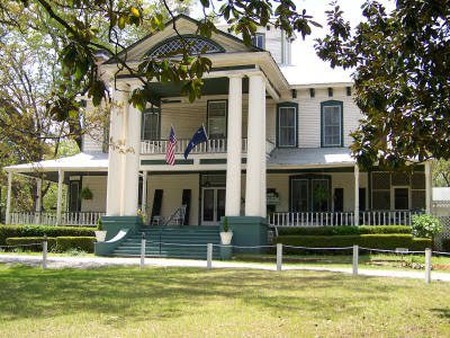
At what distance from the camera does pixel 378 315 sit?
10023 mm

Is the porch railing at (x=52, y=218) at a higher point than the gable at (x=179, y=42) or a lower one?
lower

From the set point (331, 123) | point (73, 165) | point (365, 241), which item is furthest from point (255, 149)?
point (73, 165)

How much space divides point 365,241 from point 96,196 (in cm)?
1482

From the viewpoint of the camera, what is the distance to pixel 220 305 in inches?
427

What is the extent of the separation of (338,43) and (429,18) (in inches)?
103

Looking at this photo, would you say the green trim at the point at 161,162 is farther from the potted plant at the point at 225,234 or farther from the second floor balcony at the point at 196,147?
the potted plant at the point at 225,234

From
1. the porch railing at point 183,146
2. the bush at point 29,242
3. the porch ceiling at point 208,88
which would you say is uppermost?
the porch ceiling at point 208,88

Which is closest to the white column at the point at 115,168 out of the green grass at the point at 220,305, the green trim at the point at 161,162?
the green trim at the point at 161,162

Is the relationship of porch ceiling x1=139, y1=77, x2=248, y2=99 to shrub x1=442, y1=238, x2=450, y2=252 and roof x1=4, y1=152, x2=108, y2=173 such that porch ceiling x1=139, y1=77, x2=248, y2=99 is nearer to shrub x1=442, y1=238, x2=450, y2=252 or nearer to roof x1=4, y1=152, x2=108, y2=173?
roof x1=4, y1=152, x2=108, y2=173

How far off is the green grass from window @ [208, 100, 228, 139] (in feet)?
47.2

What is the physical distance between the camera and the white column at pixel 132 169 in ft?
86.1

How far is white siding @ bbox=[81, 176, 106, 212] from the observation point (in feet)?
107

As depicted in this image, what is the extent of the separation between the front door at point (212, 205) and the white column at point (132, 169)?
5199 millimetres

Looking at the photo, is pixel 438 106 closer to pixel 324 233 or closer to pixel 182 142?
pixel 324 233
